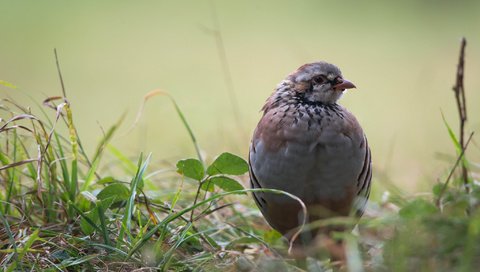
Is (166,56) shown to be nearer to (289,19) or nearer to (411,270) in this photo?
(289,19)

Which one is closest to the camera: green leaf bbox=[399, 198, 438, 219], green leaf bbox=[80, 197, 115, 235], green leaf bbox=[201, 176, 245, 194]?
green leaf bbox=[399, 198, 438, 219]

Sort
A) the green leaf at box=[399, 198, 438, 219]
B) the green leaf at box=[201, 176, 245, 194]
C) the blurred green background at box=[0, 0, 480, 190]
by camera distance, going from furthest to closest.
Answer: the blurred green background at box=[0, 0, 480, 190], the green leaf at box=[201, 176, 245, 194], the green leaf at box=[399, 198, 438, 219]

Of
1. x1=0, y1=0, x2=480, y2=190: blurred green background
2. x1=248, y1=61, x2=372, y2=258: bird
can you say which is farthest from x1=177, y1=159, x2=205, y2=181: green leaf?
x1=0, y1=0, x2=480, y2=190: blurred green background

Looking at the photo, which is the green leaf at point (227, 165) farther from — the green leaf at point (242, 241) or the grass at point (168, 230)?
the green leaf at point (242, 241)

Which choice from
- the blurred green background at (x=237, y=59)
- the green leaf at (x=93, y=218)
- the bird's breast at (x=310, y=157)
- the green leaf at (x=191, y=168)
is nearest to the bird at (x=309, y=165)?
the bird's breast at (x=310, y=157)

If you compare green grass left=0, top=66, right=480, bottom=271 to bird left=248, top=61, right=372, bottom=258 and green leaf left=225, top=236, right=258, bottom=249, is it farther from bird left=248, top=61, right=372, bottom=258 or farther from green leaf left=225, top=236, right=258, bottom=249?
bird left=248, top=61, right=372, bottom=258

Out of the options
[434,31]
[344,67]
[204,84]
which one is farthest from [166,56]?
[434,31]

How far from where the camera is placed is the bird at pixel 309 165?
348 cm

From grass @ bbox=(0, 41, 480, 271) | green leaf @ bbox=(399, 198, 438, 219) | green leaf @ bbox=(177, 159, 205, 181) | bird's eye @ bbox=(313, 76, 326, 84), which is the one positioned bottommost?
grass @ bbox=(0, 41, 480, 271)

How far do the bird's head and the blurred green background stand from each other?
104 inches

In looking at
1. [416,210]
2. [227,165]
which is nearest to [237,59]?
[227,165]

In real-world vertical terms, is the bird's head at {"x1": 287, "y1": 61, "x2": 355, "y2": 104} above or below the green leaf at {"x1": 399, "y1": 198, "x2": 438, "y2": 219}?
above

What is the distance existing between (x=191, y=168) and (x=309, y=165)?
488 mm

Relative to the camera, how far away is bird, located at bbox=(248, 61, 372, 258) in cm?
348
